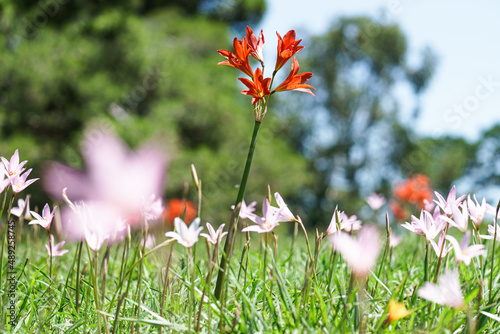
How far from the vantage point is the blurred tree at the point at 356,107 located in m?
18.0

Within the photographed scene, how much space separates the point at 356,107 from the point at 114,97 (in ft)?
41.0

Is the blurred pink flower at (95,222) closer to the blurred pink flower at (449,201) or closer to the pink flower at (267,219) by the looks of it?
the pink flower at (267,219)

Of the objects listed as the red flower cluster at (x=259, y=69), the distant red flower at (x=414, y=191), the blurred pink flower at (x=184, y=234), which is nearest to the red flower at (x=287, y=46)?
the red flower cluster at (x=259, y=69)

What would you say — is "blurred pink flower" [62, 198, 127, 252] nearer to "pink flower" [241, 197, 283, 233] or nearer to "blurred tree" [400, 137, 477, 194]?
"pink flower" [241, 197, 283, 233]

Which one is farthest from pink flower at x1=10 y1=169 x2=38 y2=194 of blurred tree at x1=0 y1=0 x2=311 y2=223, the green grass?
blurred tree at x1=0 y1=0 x2=311 y2=223

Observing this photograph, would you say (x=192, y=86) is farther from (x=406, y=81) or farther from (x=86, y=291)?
(x=406, y=81)

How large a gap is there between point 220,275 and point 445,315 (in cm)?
64

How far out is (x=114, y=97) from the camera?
806 centimetres

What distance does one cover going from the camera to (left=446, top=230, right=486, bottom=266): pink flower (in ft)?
3.30

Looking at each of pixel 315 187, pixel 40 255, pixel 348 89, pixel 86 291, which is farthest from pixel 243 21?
pixel 86 291

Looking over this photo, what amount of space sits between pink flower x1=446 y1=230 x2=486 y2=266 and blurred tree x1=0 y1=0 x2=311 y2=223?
264 inches

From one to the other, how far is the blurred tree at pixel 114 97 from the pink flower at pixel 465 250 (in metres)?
6.70

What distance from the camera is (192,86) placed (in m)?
9.77

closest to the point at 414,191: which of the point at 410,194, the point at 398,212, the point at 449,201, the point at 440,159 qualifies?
the point at 410,194
